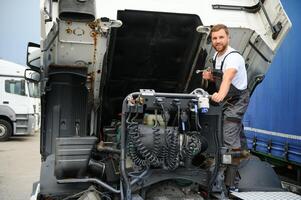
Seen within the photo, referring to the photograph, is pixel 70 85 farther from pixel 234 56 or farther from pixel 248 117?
pixel 248 117

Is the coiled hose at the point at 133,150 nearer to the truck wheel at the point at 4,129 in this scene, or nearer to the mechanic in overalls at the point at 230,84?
the mechanic in overalls at the point at 230,84

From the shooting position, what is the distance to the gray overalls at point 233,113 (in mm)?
3801

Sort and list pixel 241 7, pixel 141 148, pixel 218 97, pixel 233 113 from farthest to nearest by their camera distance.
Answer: pixel 241 7
pixel 233 113
pixel 218 97
pixel 141 148

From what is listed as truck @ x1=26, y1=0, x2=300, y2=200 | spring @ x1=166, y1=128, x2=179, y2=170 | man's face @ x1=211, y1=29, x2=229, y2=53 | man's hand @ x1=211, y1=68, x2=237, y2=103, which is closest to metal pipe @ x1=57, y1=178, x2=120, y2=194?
truck @ x1=26, y1=0, x2=300, y2=200

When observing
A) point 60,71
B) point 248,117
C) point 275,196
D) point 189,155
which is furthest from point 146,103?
point 248,117

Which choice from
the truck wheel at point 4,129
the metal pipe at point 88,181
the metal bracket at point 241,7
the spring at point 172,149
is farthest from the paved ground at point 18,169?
the metal bracket at point 241,7

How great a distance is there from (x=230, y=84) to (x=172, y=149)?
2.91 feet

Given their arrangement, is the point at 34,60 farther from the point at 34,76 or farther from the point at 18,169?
the point at 18,169

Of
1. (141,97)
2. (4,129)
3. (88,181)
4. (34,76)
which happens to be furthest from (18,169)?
(4,129)

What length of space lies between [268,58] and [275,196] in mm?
1531

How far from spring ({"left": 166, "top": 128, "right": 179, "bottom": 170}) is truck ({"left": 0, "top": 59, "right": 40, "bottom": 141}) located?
1284 cm

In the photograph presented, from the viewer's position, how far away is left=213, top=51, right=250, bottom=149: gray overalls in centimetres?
380

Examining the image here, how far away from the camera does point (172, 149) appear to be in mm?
3447

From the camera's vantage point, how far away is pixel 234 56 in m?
3.74
